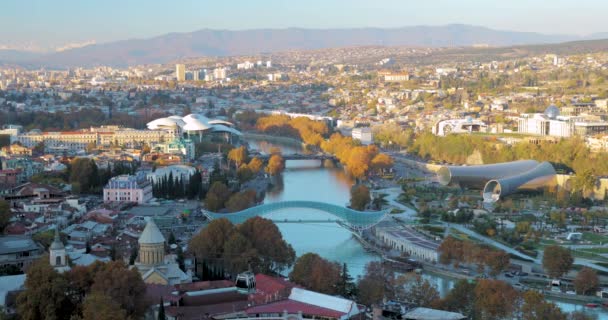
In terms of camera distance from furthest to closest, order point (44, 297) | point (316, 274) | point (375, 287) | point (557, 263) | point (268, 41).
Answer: point (268, 41)
point (557, 263)
point (316, 274)
point (375, 287)
point (44, 297)

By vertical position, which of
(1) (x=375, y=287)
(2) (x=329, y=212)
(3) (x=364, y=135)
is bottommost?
(3) (x=364, y=135)

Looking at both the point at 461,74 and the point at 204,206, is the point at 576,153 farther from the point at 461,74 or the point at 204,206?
the point at 461,74

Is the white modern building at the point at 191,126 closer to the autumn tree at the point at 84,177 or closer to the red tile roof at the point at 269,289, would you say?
the autumn tree at the point at 84,177

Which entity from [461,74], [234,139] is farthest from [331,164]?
[461,74]

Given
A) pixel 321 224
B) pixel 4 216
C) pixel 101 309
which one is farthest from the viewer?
pixel 321 224

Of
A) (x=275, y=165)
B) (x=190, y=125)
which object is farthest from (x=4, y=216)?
(x=190, y=125)

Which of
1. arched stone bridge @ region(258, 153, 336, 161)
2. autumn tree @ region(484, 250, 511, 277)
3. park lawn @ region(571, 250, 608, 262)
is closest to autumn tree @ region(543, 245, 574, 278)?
autumn tree @ region(484, 250, 511, 277)

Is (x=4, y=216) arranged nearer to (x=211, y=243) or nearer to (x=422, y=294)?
(x=211, y=243)

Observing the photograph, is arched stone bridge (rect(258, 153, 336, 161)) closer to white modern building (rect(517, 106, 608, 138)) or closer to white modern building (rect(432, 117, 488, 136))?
white modern building (rect(432, 117, 488, 136))
